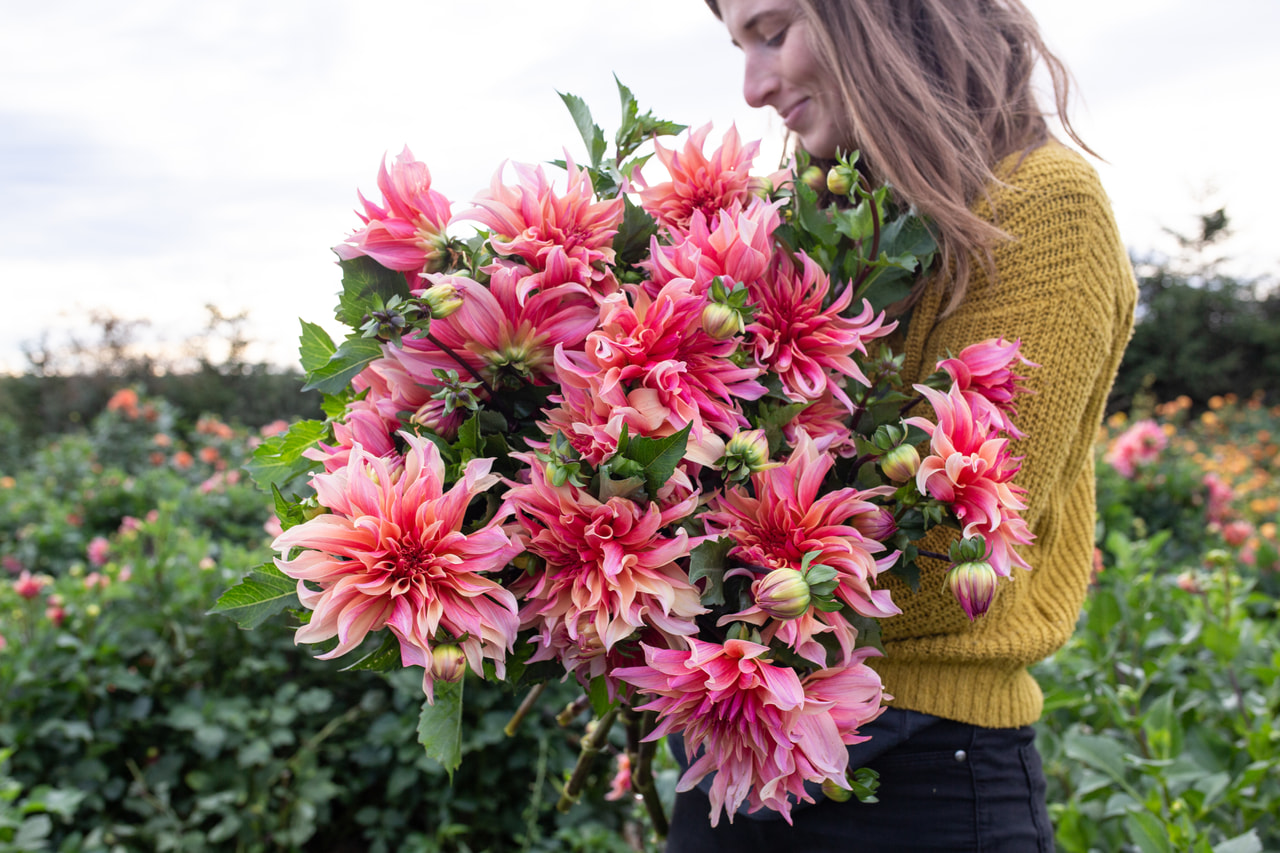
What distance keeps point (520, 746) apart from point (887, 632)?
1903 millimetres

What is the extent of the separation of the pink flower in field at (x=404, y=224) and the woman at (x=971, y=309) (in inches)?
21.9

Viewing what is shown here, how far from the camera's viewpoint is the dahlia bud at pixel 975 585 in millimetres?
768

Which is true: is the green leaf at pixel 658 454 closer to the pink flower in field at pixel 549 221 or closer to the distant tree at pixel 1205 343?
the pink flower in field at pixel 549 221

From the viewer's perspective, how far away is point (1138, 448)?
4398mm

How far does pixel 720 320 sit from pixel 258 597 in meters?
0.49

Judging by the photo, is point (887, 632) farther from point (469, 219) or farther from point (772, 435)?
point (469, 219)

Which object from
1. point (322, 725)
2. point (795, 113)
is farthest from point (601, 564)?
point (322, 725)

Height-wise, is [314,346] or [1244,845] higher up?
[314,346]

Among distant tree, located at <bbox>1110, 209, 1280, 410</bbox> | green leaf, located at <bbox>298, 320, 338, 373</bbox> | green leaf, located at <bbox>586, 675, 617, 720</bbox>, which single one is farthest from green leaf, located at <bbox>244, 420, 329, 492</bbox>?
distant tree, located at <bbox>1110, 209, 1280, 410</bbox>

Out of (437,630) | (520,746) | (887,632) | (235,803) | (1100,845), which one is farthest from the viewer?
(520,746)

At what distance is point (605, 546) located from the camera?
2.27 feet

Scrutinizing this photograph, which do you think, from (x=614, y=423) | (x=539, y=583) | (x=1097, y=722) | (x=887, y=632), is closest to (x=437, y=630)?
(x=539, y=583)

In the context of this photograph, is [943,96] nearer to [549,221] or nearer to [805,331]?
[805,331]

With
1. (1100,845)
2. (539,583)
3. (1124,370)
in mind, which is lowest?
(1124,370)
